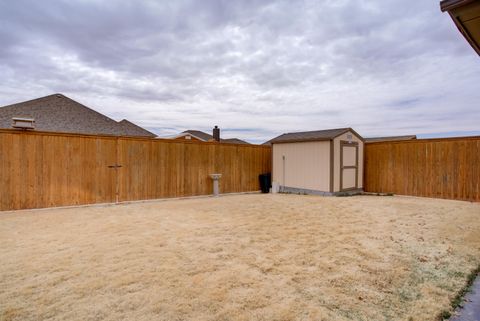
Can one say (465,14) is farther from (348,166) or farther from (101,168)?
(348,166)

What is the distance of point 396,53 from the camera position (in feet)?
27.1

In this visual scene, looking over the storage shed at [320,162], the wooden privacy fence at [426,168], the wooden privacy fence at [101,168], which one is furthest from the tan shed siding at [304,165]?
the wooden privacy fence at [426,168]

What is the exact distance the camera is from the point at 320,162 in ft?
32.0

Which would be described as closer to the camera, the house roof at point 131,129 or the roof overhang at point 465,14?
the roof overhang at point 465,14

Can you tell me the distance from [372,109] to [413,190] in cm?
480

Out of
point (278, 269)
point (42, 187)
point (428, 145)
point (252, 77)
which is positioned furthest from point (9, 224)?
point (428, 145)

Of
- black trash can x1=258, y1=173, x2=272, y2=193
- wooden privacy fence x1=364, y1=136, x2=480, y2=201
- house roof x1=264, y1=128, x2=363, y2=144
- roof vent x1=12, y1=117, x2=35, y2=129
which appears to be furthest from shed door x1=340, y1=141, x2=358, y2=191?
roof vent x1=12, y1=117, x2=35, y2=129

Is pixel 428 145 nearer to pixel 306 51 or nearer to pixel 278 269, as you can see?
pixel 306 51

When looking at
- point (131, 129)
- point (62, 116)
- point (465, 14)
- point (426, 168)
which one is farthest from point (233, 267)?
point (131, 129)

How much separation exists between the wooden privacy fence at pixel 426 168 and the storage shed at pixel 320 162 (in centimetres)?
57

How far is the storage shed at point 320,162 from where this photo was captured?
9.52 m

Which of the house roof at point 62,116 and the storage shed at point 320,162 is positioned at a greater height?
the house roof at point 62,116

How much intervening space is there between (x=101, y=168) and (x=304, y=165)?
23.1 ft

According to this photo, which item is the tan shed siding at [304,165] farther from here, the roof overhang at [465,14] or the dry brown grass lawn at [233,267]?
the roof overhang at [465,14]
